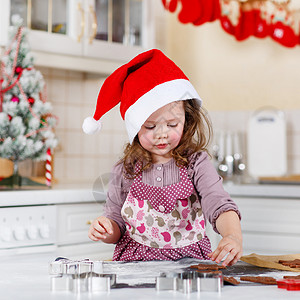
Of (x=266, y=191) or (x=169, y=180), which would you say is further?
(x=266, y=191)

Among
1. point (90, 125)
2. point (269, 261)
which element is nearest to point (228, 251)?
point (269, 261)

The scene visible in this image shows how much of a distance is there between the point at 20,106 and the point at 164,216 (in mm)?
925

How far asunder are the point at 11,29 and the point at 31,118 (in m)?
0.34

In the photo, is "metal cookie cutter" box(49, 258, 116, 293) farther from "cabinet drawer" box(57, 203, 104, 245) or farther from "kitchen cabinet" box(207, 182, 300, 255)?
"kitchen cabinet" box(207, 182, 300, 255)

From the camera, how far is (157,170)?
4.52 feet

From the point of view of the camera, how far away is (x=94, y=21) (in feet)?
7.65

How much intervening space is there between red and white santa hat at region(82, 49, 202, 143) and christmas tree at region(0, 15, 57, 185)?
769 mm

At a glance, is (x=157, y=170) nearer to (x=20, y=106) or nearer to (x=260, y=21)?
(x=20, y=106)

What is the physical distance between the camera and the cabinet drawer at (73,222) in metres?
1.97

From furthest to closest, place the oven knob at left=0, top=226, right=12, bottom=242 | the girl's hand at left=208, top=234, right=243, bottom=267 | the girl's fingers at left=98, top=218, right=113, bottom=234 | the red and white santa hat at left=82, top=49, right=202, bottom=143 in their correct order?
the oven knob at left=0, top=226, right=12, bottom=242 < the red and white santa hat at left=82, top=49, right=202, bottom=143 < the girl's fingers at left=98, top=218, right=113, bottom=234 < the girl's hand at left=208, top=234, right=243, bottom=267

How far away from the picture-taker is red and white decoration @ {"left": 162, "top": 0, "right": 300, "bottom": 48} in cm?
254

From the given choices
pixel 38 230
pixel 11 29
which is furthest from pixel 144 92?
pixel 11 29

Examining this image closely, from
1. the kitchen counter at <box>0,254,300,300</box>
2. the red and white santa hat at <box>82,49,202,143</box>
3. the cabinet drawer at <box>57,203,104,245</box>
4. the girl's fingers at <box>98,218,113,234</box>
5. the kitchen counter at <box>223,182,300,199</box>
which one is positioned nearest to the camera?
the kitchen counter at <box>0,254,300,300</box>

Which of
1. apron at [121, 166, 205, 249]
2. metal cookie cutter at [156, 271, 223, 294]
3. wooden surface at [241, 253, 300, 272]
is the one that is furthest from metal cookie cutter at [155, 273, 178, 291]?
apron at [121, 166, 205, 249]
